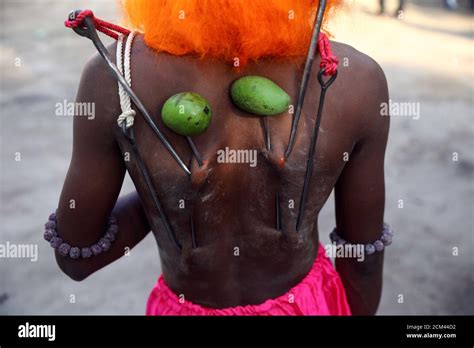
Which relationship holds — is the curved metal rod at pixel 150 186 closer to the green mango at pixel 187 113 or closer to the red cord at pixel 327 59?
the green mango at pixel 187 113

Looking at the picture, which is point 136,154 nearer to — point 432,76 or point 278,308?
point 278,308

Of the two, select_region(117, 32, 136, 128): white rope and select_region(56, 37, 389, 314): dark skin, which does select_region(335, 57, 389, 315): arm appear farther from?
select_region(117, 32, 136, 128): white rope

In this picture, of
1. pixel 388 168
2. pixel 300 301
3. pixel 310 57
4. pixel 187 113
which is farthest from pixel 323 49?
pixel 388 168

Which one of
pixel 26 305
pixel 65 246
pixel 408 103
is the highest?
pixel 65 246

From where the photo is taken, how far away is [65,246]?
4.50ft

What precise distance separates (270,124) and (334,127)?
14 centimetres

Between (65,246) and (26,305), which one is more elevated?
(65,246)

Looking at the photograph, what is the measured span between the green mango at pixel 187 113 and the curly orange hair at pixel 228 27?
0.33ft

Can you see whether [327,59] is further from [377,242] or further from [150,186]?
[377,242]

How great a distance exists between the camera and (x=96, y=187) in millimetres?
1258

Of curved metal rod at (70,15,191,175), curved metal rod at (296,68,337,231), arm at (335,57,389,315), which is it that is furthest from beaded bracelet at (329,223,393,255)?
curved metal rod at (70,15,191,175)

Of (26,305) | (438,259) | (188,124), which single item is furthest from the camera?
(438,259)

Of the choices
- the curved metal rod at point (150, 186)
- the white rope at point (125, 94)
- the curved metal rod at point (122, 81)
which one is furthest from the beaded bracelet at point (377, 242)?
the white rope at point (125, 94)
